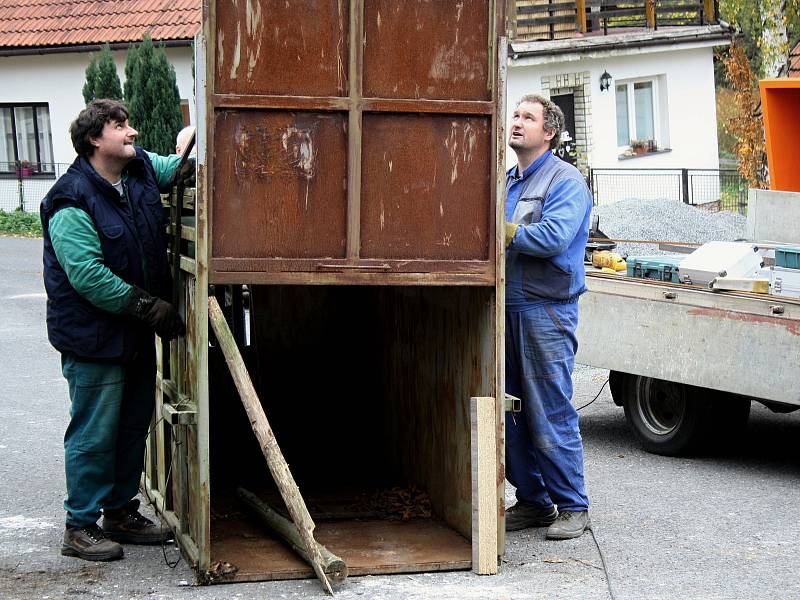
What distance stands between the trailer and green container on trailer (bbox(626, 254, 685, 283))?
112 mm

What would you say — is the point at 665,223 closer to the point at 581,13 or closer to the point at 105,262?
the point at 581,13

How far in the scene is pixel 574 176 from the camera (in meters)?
6.08

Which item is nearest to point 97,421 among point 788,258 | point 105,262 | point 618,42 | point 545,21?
point 105,262

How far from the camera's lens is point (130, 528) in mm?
6012

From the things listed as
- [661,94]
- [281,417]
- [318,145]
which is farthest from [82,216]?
[661,94]

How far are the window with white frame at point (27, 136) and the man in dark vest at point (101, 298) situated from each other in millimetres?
20487

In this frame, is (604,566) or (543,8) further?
(543,8)

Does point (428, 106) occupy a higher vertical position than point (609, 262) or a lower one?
higher

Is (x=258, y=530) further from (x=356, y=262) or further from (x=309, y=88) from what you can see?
(x=309, y=88)

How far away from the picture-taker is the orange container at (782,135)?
9203 millimetres

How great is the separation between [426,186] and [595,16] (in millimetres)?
20196

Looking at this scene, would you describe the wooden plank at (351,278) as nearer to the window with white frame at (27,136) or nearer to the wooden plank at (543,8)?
the wooden plank at (543,8)

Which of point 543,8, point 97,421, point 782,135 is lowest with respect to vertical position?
point 97,421

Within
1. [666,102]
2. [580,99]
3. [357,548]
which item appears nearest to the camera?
[357,548]
